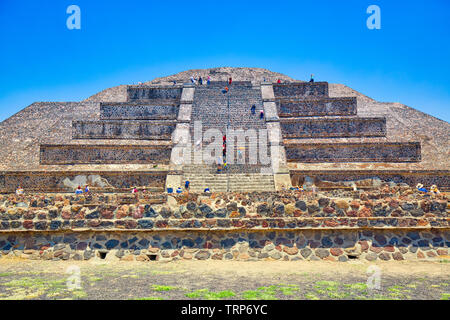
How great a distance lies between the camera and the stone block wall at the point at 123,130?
16.8m

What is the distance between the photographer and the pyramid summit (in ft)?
46.8

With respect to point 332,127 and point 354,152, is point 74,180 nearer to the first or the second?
point 332,127

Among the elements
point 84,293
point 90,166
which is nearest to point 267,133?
point 90,166

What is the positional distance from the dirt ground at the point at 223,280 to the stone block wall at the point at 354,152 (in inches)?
405

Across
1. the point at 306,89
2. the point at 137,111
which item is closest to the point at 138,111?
the point at 137,111

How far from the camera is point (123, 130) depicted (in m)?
17.0

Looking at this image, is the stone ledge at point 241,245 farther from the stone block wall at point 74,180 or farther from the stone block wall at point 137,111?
the stone block wall at point 137,111

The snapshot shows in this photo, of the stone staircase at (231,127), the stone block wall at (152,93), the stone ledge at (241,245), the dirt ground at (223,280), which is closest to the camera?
the dirt ground at (223,280)

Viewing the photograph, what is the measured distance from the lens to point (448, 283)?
4.29 m

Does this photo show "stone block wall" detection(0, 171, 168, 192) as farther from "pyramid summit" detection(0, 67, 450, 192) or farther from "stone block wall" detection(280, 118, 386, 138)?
"stone block wall" detection(280, 118, 386, 138)

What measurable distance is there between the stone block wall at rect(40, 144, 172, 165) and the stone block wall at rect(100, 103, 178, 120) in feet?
10.6

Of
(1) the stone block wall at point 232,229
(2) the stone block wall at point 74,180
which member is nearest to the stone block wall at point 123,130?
(2) the stone block wall at point 74,180

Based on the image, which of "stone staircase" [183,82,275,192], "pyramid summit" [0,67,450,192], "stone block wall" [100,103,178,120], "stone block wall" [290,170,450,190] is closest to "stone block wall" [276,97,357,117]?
"pyramid summit" [0,67,450,192]

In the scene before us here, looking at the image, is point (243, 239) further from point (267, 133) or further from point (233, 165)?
point (267, 133)
